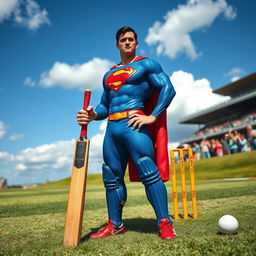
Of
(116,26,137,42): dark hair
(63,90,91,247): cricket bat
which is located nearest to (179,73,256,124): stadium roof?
(116,26,137,42): dark hair

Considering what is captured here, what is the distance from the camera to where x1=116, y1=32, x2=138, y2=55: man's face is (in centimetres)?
358

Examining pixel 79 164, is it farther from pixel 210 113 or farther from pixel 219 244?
pixel 210 113

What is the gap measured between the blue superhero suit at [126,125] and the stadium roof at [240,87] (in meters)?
38.4

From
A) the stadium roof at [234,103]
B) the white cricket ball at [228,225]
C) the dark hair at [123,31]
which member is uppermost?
the stadium roof at [234,103]

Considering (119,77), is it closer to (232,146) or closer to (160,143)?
(160,143)

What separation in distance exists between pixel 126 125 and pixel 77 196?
3.38ft

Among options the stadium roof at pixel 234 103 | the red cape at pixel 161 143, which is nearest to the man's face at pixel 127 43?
the red cape at pixel 161 143

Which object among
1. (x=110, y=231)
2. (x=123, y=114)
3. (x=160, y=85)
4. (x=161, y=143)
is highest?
(x=160, y=85)

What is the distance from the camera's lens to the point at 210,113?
148ft

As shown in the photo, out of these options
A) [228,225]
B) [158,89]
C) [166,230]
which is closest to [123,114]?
[158,89]

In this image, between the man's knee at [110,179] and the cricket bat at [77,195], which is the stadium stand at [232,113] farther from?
the cricket bat at [77,195]

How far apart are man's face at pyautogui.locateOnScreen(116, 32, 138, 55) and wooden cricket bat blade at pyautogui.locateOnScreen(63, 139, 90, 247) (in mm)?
1401

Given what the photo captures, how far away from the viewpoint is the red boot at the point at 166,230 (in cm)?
285

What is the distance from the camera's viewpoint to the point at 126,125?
3.24 metres
